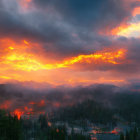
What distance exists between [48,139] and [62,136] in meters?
20.1

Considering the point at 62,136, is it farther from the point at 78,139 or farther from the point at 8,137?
the point at 8,137

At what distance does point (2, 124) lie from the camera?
216 ft

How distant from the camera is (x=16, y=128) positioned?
7531 cm

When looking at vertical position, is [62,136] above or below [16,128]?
below

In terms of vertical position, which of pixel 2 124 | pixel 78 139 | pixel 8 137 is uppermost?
pixel 2 124

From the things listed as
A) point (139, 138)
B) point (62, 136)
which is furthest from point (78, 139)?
Result: point (139, 138)

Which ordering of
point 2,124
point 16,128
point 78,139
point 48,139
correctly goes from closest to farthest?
point 2,124
point 16,128
point 48,139
point 78,139

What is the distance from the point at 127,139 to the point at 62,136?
72.2 metres

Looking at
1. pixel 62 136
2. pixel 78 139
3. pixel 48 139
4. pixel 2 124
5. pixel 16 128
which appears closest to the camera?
pixel 2 124

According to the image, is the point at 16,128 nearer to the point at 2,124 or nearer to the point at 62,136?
the point at 2,124

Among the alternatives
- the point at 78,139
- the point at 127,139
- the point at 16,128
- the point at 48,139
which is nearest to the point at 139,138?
the point at 127,139

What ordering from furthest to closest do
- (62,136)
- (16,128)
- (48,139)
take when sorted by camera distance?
1. (48,139)
2. (62,136)
3. (16,128)

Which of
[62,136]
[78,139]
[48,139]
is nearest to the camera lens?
[62,136]

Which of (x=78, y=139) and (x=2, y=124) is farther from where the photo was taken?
(x=78, y=139)
